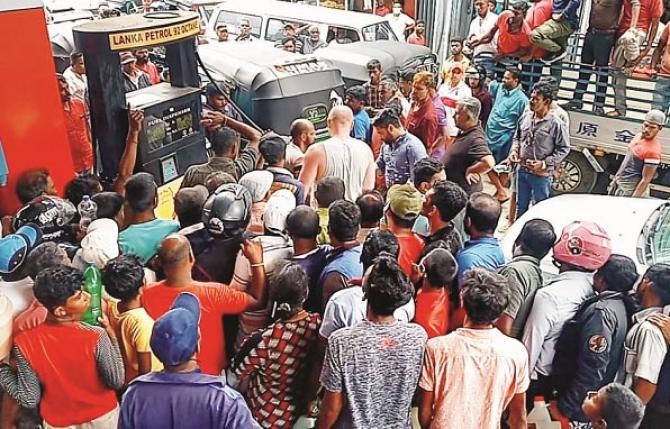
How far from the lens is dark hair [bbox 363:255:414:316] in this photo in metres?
2.69

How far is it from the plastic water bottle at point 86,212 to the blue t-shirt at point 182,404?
1.69m

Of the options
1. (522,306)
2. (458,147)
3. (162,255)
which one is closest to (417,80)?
(458,147)

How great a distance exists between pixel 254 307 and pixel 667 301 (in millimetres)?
2022

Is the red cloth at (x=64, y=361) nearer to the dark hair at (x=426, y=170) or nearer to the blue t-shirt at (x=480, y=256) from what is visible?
the blue t-shirt at (x=480, y=256)

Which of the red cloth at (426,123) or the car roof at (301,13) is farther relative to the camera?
the car roof at (301,13)

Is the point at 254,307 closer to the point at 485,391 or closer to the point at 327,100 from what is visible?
the point at 485,391

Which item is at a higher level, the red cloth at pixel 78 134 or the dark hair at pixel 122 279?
→ the dark hair at pixel 122 279

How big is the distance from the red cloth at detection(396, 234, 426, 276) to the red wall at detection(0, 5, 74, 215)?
3169 mm

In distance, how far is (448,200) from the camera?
149 inches

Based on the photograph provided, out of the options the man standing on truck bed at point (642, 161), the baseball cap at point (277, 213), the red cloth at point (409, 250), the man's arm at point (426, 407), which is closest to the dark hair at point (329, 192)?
the baseball cap at point (277, 213)

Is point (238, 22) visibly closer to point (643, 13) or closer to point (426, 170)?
point (643, 13)

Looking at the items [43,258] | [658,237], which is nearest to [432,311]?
[43,258]

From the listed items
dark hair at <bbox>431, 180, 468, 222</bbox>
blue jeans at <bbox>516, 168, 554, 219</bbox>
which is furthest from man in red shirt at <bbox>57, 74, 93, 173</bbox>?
blue jeans at <bbox>516, 168, 554, 219</bbox>

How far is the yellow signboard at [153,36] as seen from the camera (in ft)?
15.8
